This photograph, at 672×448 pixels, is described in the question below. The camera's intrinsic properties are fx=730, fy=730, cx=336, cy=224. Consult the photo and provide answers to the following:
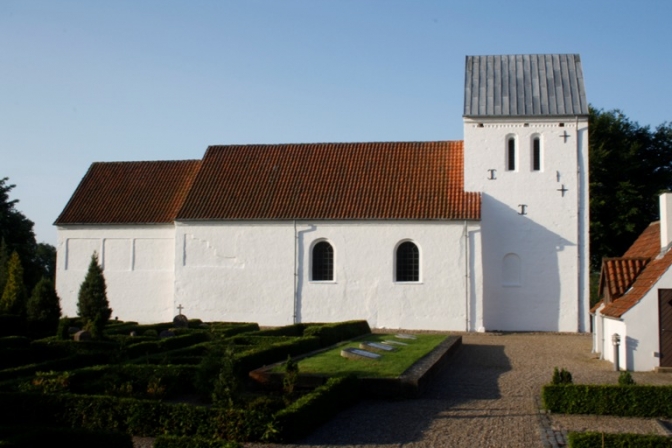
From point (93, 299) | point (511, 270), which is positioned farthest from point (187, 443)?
point (511, 270)

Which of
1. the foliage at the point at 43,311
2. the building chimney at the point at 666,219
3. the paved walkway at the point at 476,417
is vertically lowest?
the paved walkway at the point at 476,417

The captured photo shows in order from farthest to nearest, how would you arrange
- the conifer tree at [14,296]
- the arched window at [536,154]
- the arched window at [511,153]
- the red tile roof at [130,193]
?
the red tile roof at [130,193]
the arched window at [511,153]
the arched window at [536,154]
the conifer tree at [14,296]

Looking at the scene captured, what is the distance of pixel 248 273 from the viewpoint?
2845cm

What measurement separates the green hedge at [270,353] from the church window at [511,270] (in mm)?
11418

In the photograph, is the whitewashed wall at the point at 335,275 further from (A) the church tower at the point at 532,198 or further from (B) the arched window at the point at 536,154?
(B) the arched window at the point at 536,154

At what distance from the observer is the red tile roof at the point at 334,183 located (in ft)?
90.8

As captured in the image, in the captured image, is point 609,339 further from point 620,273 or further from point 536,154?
point 536,154

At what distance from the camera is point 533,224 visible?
27.4 meters

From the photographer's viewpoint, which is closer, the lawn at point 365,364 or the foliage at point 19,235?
the lawn at point 365,364

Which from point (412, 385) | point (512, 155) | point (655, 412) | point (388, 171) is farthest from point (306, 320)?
point (655, 412)

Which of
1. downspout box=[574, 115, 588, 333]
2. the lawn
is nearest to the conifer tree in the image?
the lawn

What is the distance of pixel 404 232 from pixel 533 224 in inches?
192

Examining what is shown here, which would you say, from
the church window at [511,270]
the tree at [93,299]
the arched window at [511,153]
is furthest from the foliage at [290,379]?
the arched window at [511,153]

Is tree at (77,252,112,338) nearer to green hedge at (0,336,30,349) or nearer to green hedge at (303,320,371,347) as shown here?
green hedge at (0,336,30,349)
